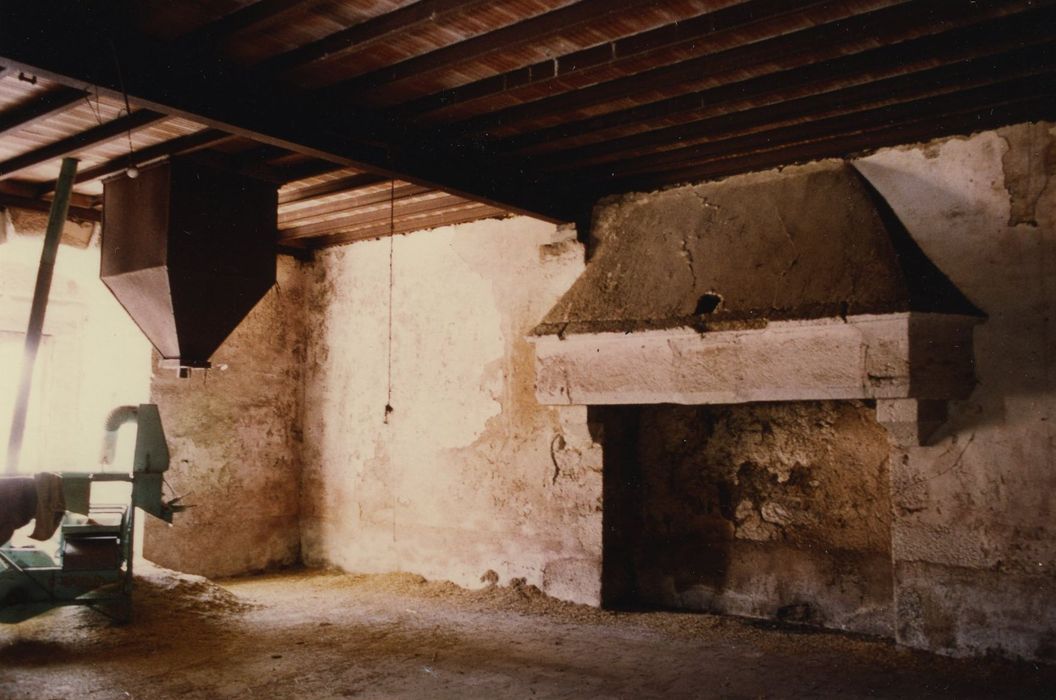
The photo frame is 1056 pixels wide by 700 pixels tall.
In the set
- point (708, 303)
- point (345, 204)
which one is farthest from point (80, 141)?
point (708, 303)

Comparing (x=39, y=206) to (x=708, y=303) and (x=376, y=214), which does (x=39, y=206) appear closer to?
(x=376, y=214)

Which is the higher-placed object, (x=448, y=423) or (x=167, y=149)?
(x=167, y=149)

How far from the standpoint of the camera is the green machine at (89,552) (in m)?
4.48

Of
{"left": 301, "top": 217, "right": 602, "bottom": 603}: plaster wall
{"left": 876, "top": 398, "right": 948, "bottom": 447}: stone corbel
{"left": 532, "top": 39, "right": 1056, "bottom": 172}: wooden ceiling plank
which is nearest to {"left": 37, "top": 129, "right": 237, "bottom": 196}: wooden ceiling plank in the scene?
{"left": 532, "top": 39, "right": 1056, "bottom": 172}: wooden ceiling plank

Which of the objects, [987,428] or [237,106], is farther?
[987,428]

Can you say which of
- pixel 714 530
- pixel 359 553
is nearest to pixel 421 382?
pixel 359 553

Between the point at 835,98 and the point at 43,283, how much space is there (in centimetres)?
477

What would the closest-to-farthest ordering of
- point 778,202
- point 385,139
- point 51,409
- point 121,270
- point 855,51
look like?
point 855,51 → point 385,139 → point 121,270 → point 778,202 → point 51,409

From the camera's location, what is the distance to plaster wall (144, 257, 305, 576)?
6.89 metres

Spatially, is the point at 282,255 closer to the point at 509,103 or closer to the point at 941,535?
the point at 509,103

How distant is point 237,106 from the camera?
365 centimetres

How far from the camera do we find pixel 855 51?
351cm

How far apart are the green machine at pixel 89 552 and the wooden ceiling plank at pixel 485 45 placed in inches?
105

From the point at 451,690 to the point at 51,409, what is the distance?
478 cm
